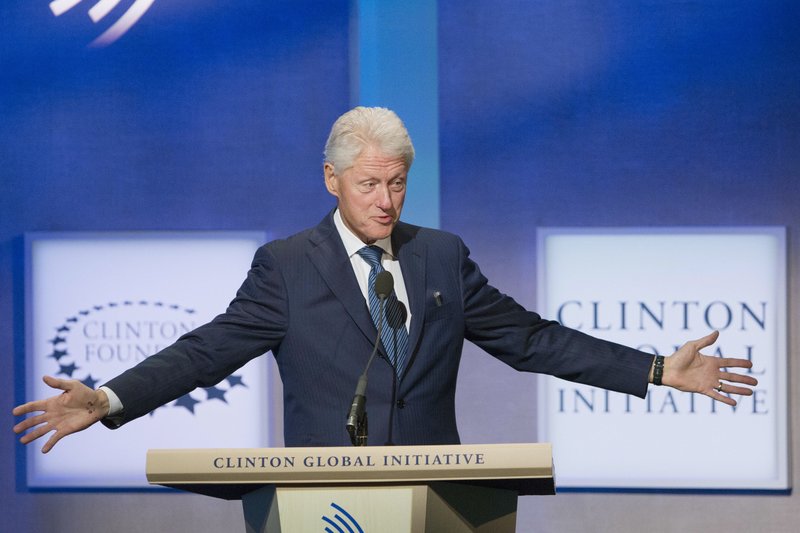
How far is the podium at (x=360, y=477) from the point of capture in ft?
5.77

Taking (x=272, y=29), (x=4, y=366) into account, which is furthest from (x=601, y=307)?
(x=4, y=366)

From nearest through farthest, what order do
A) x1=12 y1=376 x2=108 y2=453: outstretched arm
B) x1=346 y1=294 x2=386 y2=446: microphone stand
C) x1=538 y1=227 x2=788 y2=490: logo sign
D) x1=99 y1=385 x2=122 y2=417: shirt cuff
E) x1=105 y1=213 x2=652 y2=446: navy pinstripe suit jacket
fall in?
x1=346 y1=294 x2=386 y2=446: microphone stand < x1=12 y1=376 x2=108 y2=453: outstretched arm < x1=99 y1=385 x2=122 y2=417: shirt cuff < x1=105 y1=213 x2=652 y2=446: navy pinstripe suit jacket < x1=538 y1=227 x2=788 y2=490: logo sign

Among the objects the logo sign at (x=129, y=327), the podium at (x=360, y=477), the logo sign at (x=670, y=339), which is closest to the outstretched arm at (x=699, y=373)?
the podium at (x=360, y=477)

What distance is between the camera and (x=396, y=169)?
2449mm

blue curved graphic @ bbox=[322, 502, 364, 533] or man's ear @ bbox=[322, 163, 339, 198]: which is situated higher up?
man's ear @ bbox=[322, 163, 339, 198]

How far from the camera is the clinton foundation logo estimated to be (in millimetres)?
4275


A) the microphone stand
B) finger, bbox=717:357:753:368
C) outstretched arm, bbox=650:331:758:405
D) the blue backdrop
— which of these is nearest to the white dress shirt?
the microphone stand

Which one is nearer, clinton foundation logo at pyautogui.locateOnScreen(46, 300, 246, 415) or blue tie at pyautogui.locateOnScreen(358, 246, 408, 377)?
blue tie at pyautogui.locateOnScreen(358, 246, 408, 377)

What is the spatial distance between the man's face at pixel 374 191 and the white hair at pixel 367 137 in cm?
1

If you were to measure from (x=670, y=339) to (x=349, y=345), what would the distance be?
211 centimetres

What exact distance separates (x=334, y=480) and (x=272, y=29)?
9.60ft

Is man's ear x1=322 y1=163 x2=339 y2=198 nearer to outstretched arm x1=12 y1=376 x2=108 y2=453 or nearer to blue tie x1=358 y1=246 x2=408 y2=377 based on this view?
blue tie x1=358 y1=246 x2=408 y2=377

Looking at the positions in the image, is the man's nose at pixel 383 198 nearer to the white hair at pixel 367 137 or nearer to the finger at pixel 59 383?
the white hair at pixel 367 137

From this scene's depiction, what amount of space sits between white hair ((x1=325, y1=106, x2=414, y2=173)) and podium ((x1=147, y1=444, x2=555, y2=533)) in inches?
34.2
